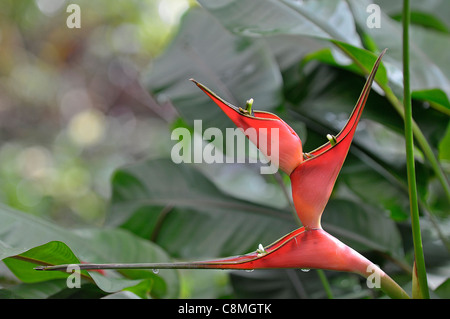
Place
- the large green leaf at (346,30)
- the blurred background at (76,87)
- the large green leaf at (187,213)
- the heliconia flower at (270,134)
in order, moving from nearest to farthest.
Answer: the heliconia flower at (270,134), the large green leaf at (346,30), the large green leaf at (187,213), the blurred background at (76,87)

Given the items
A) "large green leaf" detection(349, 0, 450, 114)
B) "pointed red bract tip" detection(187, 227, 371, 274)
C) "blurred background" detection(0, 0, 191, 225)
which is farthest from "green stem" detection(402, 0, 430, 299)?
"blurred background" detection(0, 0, 191, 225)

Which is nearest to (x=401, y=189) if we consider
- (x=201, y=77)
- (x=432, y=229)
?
(x=432, y=229)

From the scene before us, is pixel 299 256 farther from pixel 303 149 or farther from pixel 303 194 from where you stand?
pixel 303 149

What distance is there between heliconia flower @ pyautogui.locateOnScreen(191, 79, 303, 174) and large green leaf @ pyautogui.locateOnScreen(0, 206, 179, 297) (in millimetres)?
153

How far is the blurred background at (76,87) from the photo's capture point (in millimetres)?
2305

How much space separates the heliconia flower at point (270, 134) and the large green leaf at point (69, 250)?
0.50ft

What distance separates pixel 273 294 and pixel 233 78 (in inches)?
10.6

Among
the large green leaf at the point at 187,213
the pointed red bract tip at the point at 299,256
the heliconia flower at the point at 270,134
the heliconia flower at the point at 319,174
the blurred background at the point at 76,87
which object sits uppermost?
the blurred background at the point at 76,87

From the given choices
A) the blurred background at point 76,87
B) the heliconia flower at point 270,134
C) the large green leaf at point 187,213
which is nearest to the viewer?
the heliconia flower at point 270,134

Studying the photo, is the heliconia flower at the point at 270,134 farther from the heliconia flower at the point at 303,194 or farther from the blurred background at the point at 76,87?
the blurred background at the point at 76,87

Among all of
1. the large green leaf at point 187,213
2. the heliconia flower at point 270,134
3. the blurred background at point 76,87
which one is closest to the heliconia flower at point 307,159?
the heliconia flower at point 270,134

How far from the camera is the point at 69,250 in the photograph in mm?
301

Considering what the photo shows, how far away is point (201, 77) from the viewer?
55 centimetres

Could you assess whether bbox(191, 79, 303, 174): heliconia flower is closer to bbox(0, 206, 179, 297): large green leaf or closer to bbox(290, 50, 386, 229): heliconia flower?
bbox(290, 50, 386, 229): heliconia flower
